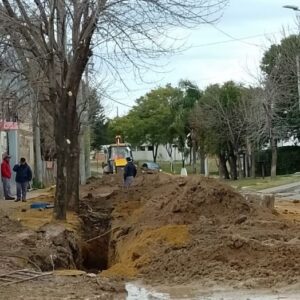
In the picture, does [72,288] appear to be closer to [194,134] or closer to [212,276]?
[212,276]

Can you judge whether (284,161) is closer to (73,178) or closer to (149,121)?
(149,121)

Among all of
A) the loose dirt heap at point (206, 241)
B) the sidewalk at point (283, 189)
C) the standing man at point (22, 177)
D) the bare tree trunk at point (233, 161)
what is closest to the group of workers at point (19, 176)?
the standing man at point (22, 177)

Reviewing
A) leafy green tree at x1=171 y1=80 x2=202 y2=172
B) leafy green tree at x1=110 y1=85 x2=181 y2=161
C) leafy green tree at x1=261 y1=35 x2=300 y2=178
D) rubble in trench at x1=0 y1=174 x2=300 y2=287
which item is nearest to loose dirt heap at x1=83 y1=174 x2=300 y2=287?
rubble in trench at x1=0 y1=174 x2=300 y2=287

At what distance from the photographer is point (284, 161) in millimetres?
61906

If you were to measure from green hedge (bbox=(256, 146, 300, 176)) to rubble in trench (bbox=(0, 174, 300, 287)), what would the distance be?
125 ft

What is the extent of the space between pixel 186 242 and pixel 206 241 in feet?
1.79

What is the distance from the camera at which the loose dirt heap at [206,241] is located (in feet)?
41.1

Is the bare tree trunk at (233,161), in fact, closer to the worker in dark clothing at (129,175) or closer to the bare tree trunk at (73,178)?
the worker in dark clothing at (129,175)

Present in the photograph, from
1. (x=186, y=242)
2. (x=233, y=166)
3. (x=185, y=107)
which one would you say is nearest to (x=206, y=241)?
(x=186, y=242)

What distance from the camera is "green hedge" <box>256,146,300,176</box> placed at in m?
60.9

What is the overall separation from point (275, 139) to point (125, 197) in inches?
1188

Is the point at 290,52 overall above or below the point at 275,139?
above

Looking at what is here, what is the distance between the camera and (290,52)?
2015 inches

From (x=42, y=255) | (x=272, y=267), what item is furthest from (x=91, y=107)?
(x=272, y=267)
